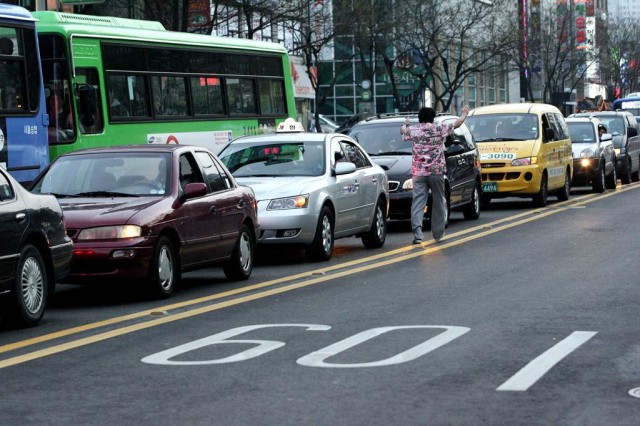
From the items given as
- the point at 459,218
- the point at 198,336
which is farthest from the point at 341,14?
the point at 198,336

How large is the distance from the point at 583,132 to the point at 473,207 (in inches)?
378

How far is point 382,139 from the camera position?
74.0ft

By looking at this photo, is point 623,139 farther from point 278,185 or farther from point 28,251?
point 28,251

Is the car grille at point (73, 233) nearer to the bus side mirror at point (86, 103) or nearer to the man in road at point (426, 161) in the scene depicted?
the man in road at point (426, 161)

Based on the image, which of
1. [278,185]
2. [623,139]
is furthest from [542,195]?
[278,185]

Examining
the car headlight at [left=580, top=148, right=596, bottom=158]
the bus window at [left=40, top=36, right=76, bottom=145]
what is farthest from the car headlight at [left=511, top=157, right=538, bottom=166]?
the bus window at [left=40, top=36, right=76, bottom=145]

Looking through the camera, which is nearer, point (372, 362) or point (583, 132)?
point (372, 362)

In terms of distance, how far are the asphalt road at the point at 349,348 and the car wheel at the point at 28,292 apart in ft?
0.51

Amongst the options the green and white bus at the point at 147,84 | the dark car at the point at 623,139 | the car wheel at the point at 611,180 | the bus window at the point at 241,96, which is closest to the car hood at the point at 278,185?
the green and white bus at the point at 147,84

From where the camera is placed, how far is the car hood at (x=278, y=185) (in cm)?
1655

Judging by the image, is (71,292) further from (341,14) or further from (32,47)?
(341,14)

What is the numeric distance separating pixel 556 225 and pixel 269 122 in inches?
317

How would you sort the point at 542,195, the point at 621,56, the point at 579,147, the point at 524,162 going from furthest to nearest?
the point at 621,56 → the point at 579,147 → the point at 542,195 → the point at 524,162

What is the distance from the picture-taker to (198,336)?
10164mm
